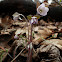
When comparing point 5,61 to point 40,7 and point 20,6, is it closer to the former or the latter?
point 40,7

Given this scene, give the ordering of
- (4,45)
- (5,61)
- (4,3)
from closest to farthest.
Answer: (5,61)
(4,45)
(4,3)

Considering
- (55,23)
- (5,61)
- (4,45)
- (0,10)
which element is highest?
(0,10)

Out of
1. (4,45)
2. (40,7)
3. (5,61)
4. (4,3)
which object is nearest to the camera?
(40,7)

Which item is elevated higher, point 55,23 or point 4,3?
point 4,3

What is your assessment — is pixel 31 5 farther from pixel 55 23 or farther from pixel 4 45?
pixel 4 45

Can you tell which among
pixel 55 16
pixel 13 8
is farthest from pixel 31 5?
pixel 55 16

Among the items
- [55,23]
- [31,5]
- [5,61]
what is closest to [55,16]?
[55,23]

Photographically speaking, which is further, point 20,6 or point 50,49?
point 20,6

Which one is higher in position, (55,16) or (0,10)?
(0,10)

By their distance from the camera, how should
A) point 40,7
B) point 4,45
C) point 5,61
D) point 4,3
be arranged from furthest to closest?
point 4,3 < point 4,45 < point 5,61 < point 40,7
